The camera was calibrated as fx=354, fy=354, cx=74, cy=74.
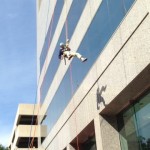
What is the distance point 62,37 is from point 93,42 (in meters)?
6.32

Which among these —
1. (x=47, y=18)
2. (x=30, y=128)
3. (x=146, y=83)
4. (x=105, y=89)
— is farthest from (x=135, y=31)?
(x=30, y=128)

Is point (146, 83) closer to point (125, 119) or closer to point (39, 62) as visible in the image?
point (125, 119)

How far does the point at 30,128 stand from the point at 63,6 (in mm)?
23227

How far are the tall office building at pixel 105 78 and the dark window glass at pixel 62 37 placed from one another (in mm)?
51

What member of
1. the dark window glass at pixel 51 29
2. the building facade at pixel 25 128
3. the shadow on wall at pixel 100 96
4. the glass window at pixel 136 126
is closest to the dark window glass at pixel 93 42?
the shadow on wall at pixel 100 96

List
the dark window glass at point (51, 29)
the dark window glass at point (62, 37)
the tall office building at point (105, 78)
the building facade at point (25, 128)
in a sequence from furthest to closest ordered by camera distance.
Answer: the building facade at point (25, 128) < the dark window glass at point (51, 29) < the dark window glass at point (62, 37) < the tall office building at point (105, 78)

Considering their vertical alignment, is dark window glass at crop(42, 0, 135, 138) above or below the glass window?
above

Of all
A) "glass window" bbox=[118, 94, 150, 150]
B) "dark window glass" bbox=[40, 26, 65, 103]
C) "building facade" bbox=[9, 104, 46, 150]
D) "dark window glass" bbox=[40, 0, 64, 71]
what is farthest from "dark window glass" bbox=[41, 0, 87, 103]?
"building facade" bbox=[9, 104, 46, 150]

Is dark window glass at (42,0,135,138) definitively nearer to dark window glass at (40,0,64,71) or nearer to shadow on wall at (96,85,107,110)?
shadow on wall at (96,85,107,110)

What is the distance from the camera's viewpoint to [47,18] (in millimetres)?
26625

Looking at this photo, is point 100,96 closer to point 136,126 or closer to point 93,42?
point 136,126

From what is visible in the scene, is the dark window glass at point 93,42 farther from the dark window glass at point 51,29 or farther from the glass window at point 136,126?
the dark window glass at point 51,29

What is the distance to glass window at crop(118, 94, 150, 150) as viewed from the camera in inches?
477

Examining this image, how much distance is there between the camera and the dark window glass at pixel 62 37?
1767cm
